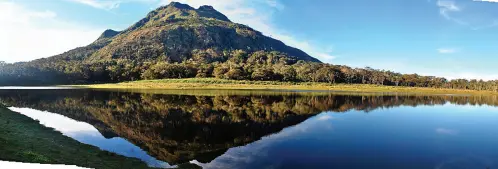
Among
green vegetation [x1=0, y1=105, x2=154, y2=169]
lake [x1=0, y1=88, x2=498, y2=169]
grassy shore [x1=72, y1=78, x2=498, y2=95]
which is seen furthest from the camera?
grassy shore [x1=72, y1=78, x2=498, y2=95]

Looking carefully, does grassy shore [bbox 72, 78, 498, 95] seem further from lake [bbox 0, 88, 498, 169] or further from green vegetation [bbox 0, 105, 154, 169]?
green vegetation [bbox 0, 105, 154, 169]

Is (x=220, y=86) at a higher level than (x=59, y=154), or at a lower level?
higher

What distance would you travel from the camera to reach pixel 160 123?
98.4 ft

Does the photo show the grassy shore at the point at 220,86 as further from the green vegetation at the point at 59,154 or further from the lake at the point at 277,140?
the green vegetation at the point at 59,154

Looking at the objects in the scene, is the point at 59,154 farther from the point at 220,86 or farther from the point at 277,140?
the point at 220,86

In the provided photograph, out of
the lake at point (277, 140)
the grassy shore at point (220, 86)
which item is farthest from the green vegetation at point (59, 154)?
the grassy shore at point (220, 86)

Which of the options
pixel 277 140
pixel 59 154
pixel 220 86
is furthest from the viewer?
pixel 220 86

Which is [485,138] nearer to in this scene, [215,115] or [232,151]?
[232,151]

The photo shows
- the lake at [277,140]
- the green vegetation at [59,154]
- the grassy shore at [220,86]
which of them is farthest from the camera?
the grassy shore at [220,86]

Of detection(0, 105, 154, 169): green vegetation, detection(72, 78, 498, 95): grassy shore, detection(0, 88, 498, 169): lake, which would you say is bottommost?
detection(0, 88, 498, 169): lake

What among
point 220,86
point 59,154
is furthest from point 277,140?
point 220,86

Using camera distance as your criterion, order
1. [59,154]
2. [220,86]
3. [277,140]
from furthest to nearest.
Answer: [220,86]
[277,140]
[59,154]

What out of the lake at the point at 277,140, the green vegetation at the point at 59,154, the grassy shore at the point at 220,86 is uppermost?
the grassy shore at the point at 220,86

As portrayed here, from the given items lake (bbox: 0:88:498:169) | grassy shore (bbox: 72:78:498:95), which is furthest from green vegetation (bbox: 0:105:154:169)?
grassy shore (bbox: 72:78:498:95)
